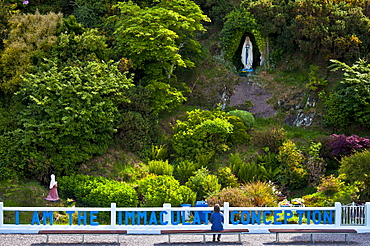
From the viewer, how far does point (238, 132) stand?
2130 cm

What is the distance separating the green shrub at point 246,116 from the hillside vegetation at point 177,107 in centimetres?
8

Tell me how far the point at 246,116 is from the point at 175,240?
9.28 metres

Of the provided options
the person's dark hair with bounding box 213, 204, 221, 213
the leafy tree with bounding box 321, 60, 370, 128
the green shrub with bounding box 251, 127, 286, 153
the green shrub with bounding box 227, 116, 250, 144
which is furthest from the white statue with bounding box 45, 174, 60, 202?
the leafy tree with bounding box 321, 60, 370, 128

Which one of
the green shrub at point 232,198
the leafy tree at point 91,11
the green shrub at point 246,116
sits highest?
the leafy tree at point 91,11

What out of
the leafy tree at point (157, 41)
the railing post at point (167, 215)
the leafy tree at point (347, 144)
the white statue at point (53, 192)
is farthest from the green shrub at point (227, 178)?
the white statue at point (53, 192)

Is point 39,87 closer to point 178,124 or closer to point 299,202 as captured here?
point 178,124

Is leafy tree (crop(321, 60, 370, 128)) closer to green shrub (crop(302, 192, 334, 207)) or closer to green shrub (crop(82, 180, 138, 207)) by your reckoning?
green shrub (crop(302, 192, 334, 207))

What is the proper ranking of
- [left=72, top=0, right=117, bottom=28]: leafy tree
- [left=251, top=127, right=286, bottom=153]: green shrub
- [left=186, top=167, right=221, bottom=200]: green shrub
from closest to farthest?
[left=186, top=167, right=221, bottom=200]: green shrub → [left=251, top=127, right=286, bottom=153]: green shrub → [left=72, top=0, right=117, bottom=28]: leafy tree

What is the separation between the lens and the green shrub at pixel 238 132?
2127 cm

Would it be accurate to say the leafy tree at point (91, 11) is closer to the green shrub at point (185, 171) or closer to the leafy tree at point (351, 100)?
the green shrub at point (185, 171)

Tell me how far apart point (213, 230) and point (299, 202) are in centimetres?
473

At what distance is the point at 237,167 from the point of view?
19.5 meters

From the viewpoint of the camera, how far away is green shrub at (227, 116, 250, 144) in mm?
21266

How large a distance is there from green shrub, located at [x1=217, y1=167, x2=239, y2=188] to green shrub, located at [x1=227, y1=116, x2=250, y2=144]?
246cm
